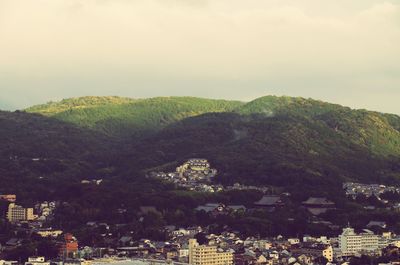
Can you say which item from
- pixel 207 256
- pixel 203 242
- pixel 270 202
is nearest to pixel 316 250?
pixel 203 242

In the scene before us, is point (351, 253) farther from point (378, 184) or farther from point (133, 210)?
point (378, 184)

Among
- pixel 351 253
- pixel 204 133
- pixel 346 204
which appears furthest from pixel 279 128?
pixel 351 253

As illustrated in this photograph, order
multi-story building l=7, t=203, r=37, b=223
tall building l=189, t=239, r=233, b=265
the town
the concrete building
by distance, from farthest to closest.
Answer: multi-story building l=7, t=203, r=37, b=223 < the town < tall building l=189, t=239, r=233, b=265 < the concrete building

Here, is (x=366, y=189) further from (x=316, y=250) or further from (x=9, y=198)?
(x=316, y=250)

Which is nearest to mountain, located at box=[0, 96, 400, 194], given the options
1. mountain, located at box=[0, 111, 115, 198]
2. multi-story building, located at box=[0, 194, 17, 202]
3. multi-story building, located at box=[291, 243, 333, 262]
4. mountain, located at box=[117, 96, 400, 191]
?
mountain, located at box=[117, 96, 400, 191]

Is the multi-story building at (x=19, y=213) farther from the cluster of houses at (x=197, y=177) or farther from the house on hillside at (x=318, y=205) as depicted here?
the house on hillside at (x=318, y=205)

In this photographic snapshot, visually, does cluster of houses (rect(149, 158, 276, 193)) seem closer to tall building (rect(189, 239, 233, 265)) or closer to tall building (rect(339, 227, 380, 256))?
tall building (rect(339, 227, 380, 256))
